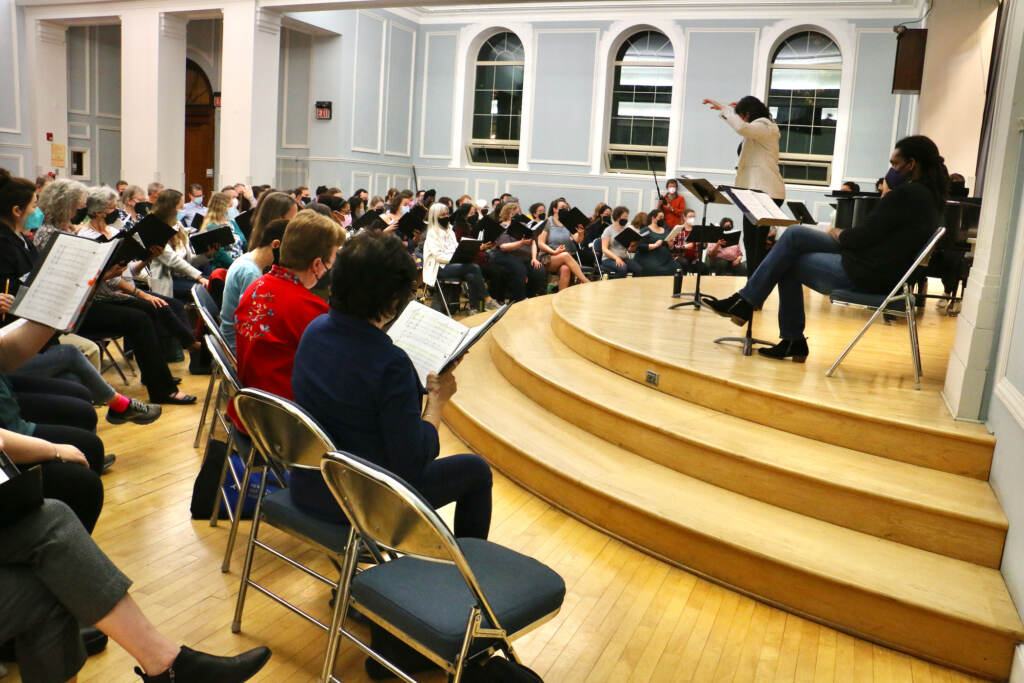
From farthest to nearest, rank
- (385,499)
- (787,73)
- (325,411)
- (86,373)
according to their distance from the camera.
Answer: (787,73) → (86,373) → (325,411) → (385,499)

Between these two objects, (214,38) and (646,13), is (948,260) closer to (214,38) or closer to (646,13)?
(646,13)

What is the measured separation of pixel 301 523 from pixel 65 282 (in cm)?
97

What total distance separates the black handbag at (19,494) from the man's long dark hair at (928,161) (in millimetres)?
3818

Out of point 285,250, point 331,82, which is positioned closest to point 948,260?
point 285,250

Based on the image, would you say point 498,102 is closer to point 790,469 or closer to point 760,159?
point 760,159

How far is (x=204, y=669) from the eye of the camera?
199 cm

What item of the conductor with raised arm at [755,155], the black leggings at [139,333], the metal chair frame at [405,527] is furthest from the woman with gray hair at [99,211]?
the metal chair frame at [405,527]

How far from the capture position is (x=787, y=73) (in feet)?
45.3

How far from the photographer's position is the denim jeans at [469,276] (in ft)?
28.3

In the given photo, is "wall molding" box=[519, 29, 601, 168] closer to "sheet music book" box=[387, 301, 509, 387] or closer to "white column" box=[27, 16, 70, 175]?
"white column" box=[27, 16, 70, 175]

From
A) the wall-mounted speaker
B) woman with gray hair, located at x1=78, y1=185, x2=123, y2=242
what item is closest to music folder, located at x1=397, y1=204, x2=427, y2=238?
woman with gray hair, located at x1=78, y1=185, x2=123, y2=242

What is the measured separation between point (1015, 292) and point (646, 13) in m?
12.4

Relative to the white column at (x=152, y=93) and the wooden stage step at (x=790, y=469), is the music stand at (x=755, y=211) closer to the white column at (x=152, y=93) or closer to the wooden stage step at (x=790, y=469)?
the wooden stage step at (x=790, y=469)

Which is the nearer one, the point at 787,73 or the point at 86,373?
the point at 86,373
